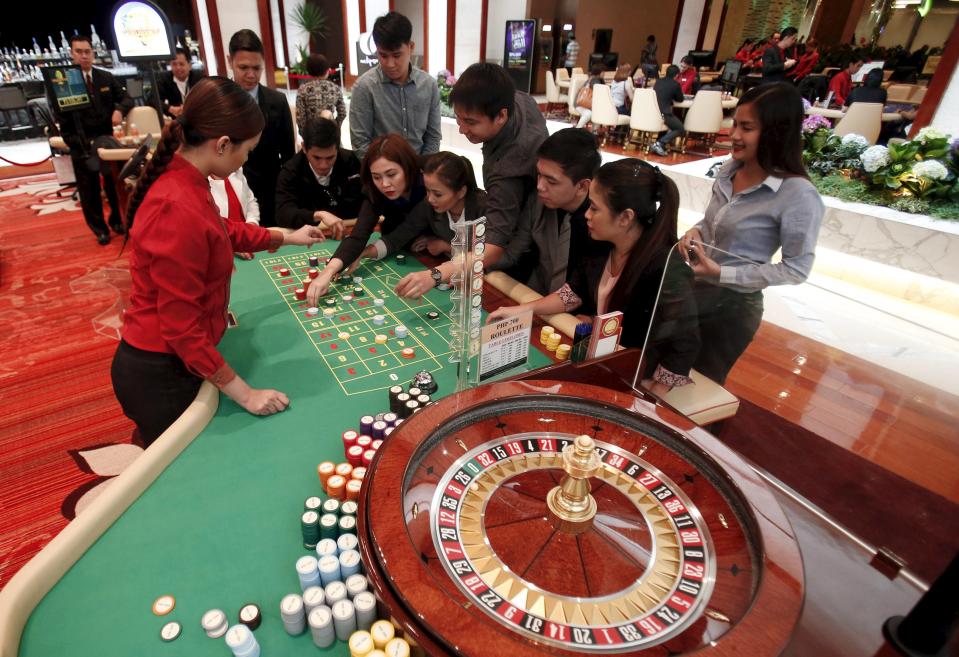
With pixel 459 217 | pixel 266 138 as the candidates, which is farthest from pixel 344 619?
pixel 266 138

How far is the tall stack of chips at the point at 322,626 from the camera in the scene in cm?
86

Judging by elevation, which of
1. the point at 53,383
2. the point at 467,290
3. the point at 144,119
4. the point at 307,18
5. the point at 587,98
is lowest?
the point at 53,383

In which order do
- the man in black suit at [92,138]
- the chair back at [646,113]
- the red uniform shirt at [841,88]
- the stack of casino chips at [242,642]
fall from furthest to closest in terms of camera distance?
the red uniform shirt at [841,88], the chair back at [646,113], the man in black suit at [92,138], the stack of casino chips at [242,642]

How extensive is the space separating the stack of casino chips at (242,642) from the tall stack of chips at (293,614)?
0.05 m

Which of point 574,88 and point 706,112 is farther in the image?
point 574,88

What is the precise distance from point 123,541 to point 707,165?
22.5 ft

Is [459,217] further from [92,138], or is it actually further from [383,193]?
[92,138]

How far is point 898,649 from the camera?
695 mm

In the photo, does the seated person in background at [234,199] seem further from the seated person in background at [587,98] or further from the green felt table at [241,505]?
the seated person in background at [587,98]

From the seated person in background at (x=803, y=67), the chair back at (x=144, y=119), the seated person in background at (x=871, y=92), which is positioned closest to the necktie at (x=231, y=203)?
the chair back at (x=144, y=119)

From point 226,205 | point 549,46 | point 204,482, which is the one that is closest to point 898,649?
point 204,482

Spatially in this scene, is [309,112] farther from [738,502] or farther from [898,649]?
[898,649]

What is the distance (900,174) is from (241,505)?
530cm

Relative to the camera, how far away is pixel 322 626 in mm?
855
